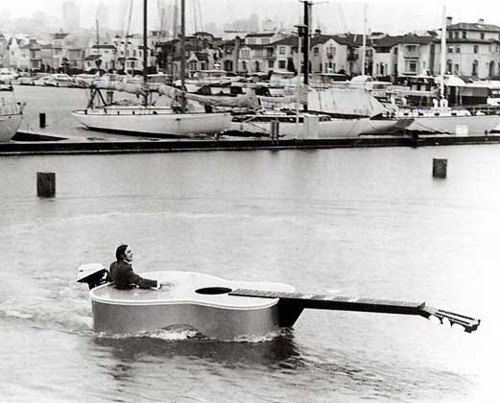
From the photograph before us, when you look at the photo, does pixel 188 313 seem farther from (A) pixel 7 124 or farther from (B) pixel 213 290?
(A) pixel 7 124

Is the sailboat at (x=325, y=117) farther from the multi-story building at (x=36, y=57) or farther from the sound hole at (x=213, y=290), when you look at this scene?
the multi-story building at (x=36, y=57)

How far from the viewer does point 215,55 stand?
14988 cm

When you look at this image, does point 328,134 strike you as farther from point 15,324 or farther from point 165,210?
point 15,324

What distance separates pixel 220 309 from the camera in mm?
11992

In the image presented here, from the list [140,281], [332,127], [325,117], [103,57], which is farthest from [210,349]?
[103,57]

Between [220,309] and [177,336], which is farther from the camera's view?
[177,336]

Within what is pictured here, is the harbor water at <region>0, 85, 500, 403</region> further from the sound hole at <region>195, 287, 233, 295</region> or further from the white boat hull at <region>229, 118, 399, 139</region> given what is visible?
the white boat hull at <region>229, 118, 399, 139</region>

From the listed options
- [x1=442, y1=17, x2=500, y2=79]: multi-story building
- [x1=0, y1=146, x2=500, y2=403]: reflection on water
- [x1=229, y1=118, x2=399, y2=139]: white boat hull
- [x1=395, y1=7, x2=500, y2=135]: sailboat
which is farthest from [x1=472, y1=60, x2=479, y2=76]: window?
[x1=0, y1=146, x2=500, y2=403]: reflection on water

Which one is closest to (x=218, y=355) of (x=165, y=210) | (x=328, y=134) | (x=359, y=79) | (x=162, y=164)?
(x=165, y=210)

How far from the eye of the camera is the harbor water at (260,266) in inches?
424

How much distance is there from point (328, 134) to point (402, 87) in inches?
1087

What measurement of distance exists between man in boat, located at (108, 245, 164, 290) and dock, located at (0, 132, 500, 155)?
79.5ft

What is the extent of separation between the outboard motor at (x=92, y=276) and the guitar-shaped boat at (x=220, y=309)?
0.95 meters

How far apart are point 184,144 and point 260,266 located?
71.6 ft
